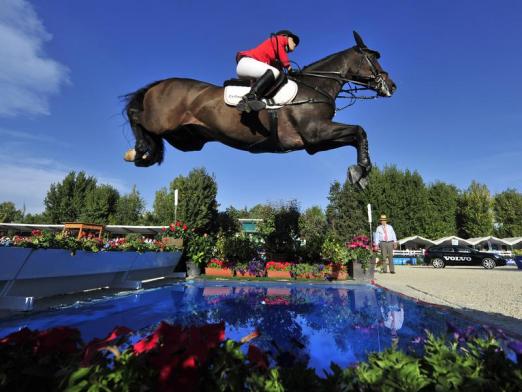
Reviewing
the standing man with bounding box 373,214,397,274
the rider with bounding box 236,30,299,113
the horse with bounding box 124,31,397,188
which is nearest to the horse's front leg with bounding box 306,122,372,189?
the horse with bounding box 124,31,397,188

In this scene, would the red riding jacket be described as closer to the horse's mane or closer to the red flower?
the horse's mane

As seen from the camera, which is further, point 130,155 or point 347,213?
point 347,213

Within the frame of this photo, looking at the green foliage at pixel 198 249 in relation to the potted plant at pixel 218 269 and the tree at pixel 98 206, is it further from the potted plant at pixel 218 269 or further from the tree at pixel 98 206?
the tree at pixel 98 206

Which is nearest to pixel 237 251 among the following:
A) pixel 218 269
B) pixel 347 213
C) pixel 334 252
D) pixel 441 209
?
pixel 218 269

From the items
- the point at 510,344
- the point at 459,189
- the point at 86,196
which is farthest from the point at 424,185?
the point at 510,344

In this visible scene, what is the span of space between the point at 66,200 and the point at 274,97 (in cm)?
4049

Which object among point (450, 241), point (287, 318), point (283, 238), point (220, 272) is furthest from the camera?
point (450, 241)

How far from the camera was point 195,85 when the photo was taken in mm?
4352

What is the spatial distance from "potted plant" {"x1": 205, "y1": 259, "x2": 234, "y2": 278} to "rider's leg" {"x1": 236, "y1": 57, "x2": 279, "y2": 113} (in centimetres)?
627

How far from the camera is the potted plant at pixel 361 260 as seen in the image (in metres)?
8.60

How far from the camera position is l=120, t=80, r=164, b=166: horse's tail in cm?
Result: 427

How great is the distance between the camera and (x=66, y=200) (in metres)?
38.1

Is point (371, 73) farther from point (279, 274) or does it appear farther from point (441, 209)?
→ point (441, 209)

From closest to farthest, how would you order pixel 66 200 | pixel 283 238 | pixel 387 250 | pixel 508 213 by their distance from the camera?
pixel 283 238, pixel 387 250, pixel 66 200, pixel 508 213
